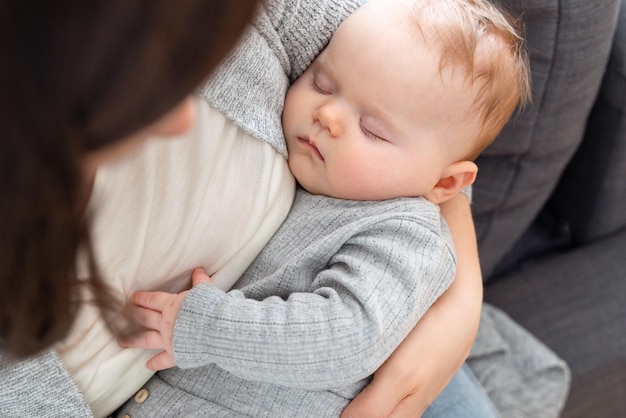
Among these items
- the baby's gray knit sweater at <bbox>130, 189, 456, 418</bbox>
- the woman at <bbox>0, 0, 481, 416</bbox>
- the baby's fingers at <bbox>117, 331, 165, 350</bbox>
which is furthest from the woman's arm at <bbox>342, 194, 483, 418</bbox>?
the woman at <bbox>0, 0, 481, 416</bbox>

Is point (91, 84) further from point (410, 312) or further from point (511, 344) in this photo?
point (511, 344)

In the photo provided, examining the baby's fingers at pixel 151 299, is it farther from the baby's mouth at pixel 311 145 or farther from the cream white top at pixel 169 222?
the baby's mouth at pixel 311 145

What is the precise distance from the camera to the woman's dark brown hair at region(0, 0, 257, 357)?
1.29 feet

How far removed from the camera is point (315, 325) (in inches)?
30.4

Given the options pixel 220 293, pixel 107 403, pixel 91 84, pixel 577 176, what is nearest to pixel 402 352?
pixel 220 293

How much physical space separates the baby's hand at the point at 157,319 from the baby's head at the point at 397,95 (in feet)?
0.75

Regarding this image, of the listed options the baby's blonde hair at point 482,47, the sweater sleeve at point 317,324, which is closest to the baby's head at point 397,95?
the baby's blonde hair at point 482,47

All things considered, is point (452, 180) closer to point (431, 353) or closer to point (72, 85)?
point (431, 353)

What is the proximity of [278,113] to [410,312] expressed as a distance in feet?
1.01

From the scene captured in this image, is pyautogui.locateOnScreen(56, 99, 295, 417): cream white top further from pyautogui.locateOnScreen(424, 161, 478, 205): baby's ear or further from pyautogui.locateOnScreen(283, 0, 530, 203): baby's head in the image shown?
pyautogui.locateOnScreen(424, 161, 478, 205): baby's ear

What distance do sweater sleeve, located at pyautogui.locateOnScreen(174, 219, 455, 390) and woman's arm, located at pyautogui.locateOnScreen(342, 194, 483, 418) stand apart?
2.8 inches

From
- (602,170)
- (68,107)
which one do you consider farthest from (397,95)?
(602,170)

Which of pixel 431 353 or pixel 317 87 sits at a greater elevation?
pixel 317 87

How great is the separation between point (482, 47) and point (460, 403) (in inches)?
22.5
